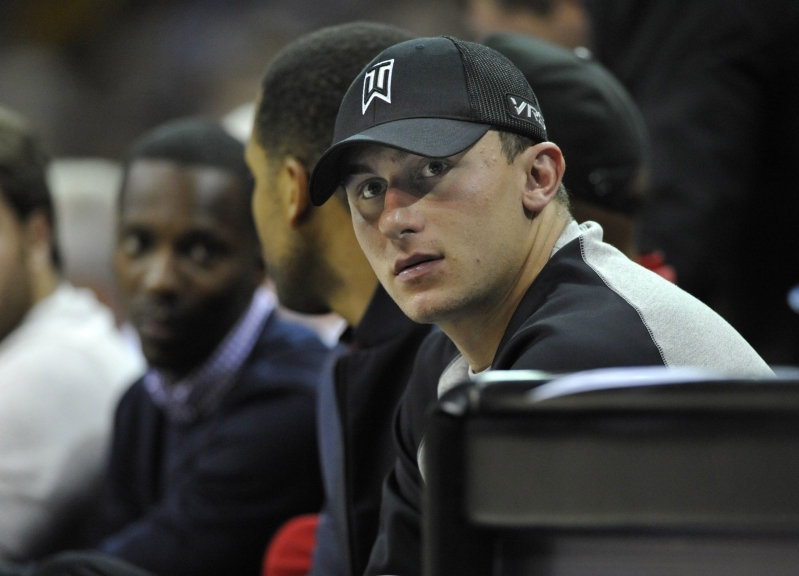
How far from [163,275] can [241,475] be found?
49 cm

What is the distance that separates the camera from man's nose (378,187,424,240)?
3.96 ft

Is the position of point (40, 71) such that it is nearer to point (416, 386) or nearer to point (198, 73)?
point (198, 73)

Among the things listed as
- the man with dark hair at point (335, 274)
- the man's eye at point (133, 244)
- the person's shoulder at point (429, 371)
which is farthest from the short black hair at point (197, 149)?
the person's shoulder at point (429, 371)

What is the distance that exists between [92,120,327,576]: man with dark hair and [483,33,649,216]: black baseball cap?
0.84 m

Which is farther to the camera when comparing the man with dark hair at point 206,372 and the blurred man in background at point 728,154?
the blurred man in background at point 728,154

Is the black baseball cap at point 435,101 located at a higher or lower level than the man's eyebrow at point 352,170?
higher

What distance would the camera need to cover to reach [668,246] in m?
2.33

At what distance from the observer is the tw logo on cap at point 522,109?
1184mm

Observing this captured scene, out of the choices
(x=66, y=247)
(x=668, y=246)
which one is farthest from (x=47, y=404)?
(x=66, y=247)

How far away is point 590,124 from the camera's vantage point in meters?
1.83

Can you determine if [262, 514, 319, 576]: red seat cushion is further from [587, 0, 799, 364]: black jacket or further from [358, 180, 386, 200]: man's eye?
[587, 0, 799, 364]: black jacket

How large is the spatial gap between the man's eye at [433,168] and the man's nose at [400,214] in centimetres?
3

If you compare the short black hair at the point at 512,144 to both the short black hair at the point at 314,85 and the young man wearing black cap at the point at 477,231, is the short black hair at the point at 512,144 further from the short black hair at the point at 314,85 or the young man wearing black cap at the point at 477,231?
the short black hair at the point at 314,85

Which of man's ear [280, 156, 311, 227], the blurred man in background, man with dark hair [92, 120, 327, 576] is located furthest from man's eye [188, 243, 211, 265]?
the blurred man in background
